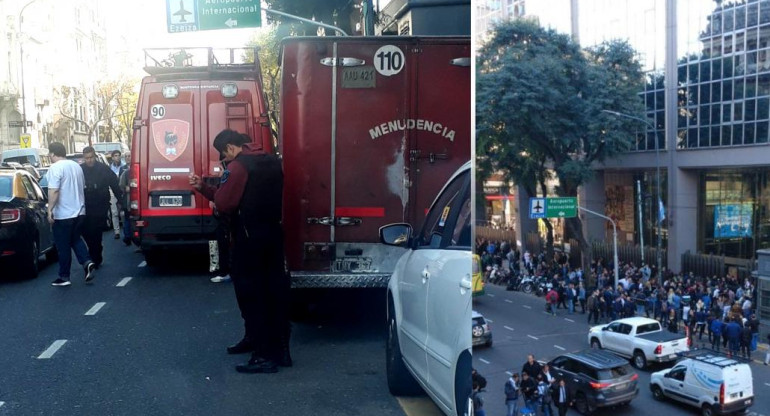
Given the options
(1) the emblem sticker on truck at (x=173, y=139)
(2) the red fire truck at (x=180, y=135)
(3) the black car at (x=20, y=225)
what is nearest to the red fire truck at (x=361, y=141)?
(2) the red fire truck at (x=180, y=135)

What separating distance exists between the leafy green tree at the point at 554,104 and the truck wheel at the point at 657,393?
0.81 feet

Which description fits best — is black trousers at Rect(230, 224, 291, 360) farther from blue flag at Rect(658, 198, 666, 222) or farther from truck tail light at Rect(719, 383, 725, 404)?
truck tail light at Rect(719, 383, 725, 404)

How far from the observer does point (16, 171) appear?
9812mm

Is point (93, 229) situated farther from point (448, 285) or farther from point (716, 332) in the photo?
point (716, 332)

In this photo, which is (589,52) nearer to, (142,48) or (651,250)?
(651,250)

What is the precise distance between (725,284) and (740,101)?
262 millimetres

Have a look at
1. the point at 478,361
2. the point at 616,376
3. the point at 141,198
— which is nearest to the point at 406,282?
the point at 478,361

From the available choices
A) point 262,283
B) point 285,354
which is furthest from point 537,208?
point 285,354

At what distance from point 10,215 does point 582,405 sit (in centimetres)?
887

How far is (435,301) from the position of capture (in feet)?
11.5

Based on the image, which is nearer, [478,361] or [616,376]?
[616,376]

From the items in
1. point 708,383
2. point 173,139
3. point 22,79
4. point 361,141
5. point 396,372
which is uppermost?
point 22,79

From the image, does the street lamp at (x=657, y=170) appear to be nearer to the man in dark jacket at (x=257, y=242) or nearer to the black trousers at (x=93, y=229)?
the man in dark jacket at (x=257, y=242)

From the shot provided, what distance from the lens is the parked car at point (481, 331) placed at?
60.7 inches
